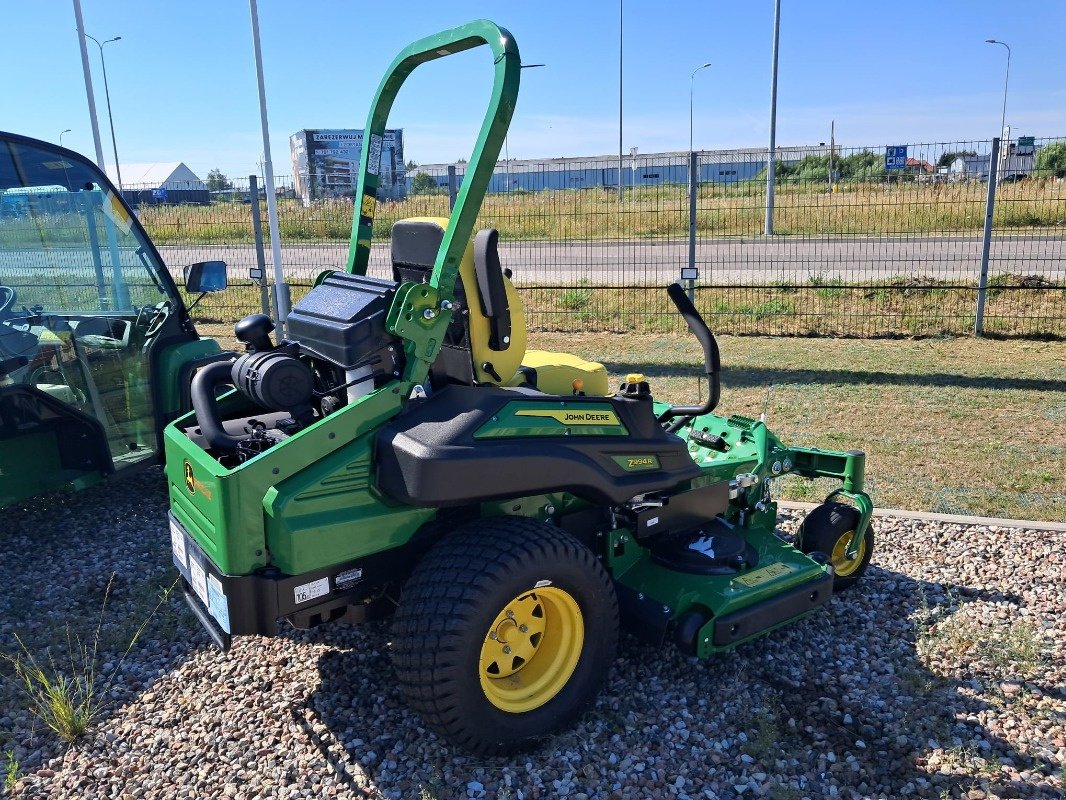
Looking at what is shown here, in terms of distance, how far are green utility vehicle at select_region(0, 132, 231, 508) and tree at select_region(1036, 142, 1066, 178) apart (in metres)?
8.76

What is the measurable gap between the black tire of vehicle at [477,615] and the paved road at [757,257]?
7.34m

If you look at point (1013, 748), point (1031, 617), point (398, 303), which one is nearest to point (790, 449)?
point (1031, 617)

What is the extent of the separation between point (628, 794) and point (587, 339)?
797 cm

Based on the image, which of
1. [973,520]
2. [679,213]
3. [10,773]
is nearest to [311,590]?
Answer: [10,773]

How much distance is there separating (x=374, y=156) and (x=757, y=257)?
8138 mm

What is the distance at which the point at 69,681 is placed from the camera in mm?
3502

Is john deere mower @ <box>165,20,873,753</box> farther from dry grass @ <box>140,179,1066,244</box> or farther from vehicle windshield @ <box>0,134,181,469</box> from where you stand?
dry grass @ <box>140,179,1066,244</box>

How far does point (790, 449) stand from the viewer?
170 inches

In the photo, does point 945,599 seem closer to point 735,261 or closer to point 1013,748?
point 1013,748

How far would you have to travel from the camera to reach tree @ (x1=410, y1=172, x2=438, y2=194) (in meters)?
9.55

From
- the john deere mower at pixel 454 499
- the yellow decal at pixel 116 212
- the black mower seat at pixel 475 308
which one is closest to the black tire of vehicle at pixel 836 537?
the john deere mower at pixel 454 499

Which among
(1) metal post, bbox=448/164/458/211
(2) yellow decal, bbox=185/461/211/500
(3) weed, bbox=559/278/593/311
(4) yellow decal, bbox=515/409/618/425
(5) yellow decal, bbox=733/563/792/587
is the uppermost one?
(1) metal post, bbox=448/164/458/211

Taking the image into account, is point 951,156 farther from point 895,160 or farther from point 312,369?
point 312,369

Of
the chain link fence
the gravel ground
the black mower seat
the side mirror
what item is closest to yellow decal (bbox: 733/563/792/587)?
the gravel ground
